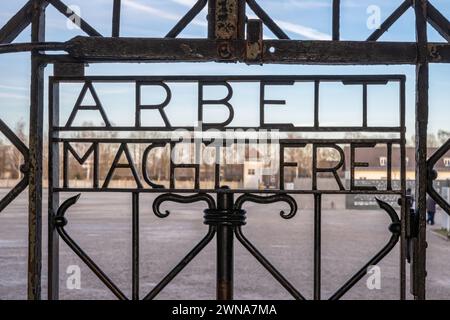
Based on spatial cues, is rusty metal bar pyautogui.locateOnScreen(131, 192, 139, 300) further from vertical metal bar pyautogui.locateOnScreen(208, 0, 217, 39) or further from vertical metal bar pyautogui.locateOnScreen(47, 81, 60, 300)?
vertical metal bar pyautogui.locateOnScreen(208, 0, 217, 39)

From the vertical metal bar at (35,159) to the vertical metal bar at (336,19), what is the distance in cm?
123

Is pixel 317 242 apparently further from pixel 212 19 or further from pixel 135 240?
pixel 212 19

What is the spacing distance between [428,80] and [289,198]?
0.73 m

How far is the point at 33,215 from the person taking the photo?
248 cm

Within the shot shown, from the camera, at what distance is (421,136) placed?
2.33 m

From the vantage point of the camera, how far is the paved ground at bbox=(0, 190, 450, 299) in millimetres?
10211

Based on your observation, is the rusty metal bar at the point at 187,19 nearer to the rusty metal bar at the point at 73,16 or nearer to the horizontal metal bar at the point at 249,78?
the horizontal metal bar at the point at 249,78

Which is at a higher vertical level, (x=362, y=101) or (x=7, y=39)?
(x=7, y=39)

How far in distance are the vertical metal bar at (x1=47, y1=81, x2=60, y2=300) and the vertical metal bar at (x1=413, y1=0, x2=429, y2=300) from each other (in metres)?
1.51

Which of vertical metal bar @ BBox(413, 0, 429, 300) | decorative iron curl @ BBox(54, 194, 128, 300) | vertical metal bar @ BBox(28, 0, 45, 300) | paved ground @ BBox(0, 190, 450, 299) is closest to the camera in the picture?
vertical metal bar @ BBox(413, 0, 429, 300)

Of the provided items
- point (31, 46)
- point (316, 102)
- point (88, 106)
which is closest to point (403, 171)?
point (316, 102)

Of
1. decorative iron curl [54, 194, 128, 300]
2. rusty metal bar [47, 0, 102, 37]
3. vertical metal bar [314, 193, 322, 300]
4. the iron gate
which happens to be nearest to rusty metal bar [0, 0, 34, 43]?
the iron gate
